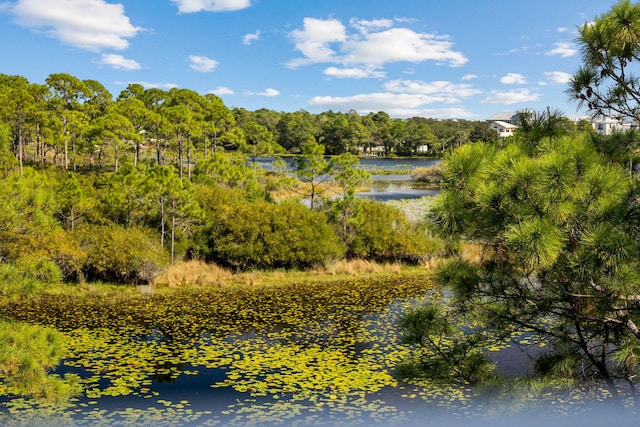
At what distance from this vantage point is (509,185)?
555 cm

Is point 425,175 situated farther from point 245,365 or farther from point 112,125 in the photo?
point 245,365

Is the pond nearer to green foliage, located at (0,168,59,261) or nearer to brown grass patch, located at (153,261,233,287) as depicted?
brown grass patch, located at (153,261,233,287)

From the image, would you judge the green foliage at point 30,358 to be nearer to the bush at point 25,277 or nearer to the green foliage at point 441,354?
the bush at point 25,277

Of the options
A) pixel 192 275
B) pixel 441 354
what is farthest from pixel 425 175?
pixel 441 354

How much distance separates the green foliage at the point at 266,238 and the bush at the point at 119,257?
2844 mm

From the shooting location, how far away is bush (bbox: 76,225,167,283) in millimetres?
19328

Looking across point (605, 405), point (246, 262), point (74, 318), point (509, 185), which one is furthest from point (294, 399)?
point (246, 262)

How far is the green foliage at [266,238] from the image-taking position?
22.0 m

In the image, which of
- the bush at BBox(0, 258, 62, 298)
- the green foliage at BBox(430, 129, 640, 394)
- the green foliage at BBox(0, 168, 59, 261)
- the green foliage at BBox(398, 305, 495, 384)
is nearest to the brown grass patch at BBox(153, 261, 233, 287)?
the green foliage at BBox(0, 168, 59, 261)

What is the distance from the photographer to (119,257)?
19.3 metres

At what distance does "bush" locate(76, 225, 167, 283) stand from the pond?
167 cm

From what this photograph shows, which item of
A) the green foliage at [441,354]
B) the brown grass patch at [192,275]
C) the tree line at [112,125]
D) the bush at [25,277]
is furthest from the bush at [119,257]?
the green foliage at [441,354]

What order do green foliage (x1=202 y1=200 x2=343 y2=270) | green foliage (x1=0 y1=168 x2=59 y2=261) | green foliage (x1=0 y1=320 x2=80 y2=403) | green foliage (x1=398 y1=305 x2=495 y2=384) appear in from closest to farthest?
green foliage (x1=0 y1=320 x2=80 y2=403), green foliage (x1=398 y1=305 x2=495 y2=384), green foliage (x1=0 y1=168 x2=59 y2=261), green foliage (x1=202 y1=200 x2=343 y2=270)

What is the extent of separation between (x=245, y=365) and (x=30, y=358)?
598 centimetres
